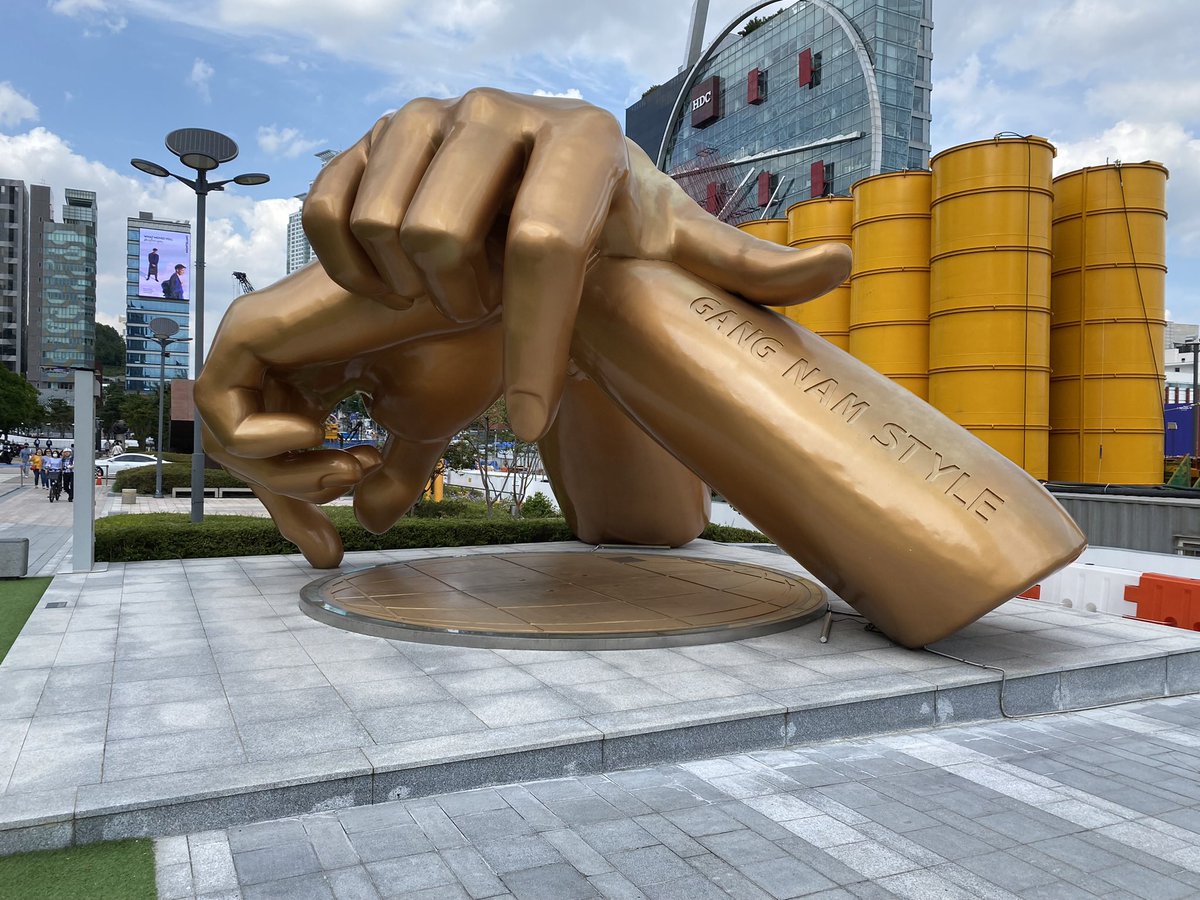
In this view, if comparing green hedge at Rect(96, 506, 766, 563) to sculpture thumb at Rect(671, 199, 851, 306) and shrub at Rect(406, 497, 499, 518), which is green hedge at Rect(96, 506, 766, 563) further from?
sculpture thumb at Rect(671, 199, 851, 306)

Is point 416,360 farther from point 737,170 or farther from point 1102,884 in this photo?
point 737,170

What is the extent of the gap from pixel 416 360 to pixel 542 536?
749cm

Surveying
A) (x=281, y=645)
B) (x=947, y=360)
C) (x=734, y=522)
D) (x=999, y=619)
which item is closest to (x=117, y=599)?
(x=281, y=645)

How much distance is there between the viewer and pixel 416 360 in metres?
8.44

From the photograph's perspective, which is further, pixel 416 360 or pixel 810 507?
pixel 416 360

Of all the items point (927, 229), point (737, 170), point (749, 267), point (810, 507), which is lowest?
point (810, 507)

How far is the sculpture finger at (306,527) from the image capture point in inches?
399

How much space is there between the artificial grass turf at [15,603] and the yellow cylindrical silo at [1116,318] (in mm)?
21099

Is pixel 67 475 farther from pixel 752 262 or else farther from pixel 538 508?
pixel 752 262

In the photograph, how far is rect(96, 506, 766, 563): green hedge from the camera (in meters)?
12.4

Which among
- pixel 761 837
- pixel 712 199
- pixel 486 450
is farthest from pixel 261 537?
pixel 712 199

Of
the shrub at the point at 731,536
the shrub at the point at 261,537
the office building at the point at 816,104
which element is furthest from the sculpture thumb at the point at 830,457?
the office building at the point at 816,104

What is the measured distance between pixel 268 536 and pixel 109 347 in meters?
142

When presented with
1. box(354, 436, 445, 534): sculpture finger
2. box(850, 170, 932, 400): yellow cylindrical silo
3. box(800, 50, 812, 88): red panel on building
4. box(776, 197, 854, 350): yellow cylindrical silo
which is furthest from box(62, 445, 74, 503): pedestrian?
A: box(800, 50, 812, 88): red panel on building
